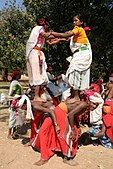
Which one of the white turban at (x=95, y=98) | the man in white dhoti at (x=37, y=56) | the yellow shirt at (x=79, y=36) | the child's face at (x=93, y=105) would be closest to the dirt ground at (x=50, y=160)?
the child's face at (x=93, y=105)

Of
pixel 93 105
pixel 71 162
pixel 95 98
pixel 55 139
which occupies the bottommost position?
pixel 71 162

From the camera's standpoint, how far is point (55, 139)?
764cm

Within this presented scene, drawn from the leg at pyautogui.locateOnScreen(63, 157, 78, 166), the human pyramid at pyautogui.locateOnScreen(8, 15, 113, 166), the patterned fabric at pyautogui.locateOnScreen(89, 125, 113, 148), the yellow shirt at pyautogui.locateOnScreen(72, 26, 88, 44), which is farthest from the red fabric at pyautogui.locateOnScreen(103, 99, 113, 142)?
the yellow shirt at pyautogui.locateOnScreen(72, 26, 88, 44)

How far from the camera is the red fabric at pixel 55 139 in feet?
24.7

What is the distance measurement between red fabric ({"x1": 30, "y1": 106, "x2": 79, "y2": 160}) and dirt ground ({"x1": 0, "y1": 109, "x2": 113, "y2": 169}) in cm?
15

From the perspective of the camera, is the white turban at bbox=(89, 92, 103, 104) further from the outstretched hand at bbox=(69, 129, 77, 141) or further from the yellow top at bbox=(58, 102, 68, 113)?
the outstretched hand at bbox=(69, 129, 77, 141)

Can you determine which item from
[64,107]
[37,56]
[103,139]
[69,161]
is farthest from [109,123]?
[37,56]

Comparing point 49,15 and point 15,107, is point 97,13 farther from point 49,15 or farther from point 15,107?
point 15,107

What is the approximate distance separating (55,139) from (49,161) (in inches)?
17.2

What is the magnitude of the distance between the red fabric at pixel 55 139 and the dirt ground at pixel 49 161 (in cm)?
15

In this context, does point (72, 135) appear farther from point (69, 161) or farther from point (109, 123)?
point (109, 123)

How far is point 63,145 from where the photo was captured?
754 cm

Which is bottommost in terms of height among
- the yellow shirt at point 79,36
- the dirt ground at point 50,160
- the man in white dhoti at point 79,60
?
the dirt ground at point 50,160

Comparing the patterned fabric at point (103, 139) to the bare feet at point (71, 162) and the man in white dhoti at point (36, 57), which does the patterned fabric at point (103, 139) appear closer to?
the bare feet at point (71, 162)
